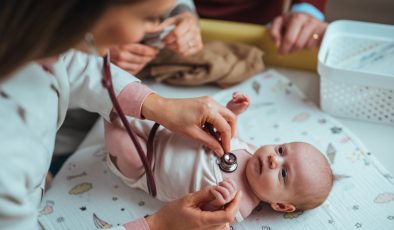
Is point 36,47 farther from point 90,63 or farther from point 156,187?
point 156,187

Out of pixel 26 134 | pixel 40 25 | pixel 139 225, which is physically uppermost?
pixel 40 25

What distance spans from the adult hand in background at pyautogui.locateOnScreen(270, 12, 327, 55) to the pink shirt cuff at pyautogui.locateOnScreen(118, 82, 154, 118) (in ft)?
1.61

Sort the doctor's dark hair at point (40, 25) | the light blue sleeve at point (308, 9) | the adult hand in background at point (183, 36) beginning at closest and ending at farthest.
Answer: the doctor's dark hair at point (40, 25) → the adult hand in background at point (183, 36) → the light blue sleeve at point (308, 9)


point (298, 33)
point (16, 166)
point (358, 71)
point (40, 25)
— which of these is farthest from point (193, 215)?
point (298, 33)

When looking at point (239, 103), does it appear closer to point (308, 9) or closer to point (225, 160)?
point (225, 160)

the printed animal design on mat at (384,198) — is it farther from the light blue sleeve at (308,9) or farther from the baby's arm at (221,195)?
the light blue sleeve at (308,9)

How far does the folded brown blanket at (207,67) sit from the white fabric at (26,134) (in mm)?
513

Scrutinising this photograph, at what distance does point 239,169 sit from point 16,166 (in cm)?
46

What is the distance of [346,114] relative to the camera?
1149 millimetres

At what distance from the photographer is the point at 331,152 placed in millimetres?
1053

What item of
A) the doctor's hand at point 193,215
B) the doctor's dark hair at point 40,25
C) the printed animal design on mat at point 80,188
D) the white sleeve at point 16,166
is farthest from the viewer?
the printed animal design on mat at point 80,188

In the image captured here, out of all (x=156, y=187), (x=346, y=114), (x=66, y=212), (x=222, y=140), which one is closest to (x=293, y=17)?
(x=346, y=114)

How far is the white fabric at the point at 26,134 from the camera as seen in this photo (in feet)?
1.92

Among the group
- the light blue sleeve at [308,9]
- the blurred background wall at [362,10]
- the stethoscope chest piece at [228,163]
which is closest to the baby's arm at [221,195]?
the stethoscope chest piece at [228,163]
